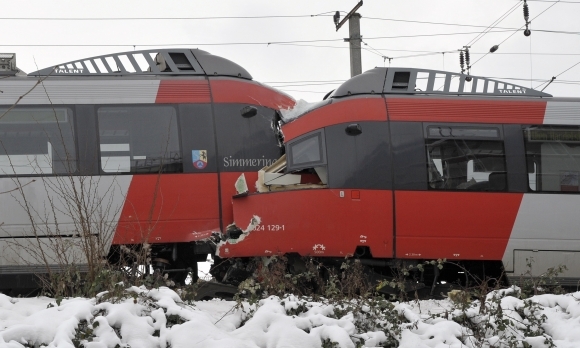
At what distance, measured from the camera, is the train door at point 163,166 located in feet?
39.0

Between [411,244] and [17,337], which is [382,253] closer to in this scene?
[411,244]

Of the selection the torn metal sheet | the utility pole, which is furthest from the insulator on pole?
the torn metal sheet

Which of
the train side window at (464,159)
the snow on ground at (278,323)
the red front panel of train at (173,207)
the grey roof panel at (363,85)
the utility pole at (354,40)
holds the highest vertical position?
the utility pole at (354,40)

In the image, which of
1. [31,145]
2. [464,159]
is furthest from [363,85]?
[31,145]

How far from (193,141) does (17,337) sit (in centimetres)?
637

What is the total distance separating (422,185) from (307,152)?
66.4 inches

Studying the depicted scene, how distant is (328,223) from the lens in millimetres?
11297

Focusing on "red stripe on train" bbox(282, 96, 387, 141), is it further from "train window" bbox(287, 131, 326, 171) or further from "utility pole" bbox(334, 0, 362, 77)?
"utility pole" bbox(334, 0, 362, 77)

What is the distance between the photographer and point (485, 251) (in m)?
11.7

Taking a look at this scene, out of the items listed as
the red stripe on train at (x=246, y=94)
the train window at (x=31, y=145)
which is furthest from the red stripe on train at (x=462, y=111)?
the train window at (x=31, y=145)

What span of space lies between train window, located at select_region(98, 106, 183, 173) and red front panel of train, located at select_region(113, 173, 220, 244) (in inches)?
8.2

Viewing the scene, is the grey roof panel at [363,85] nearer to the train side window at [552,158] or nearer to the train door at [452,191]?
the train door at [452,191]

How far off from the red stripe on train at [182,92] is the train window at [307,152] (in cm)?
159

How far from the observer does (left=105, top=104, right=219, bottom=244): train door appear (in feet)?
39.0
